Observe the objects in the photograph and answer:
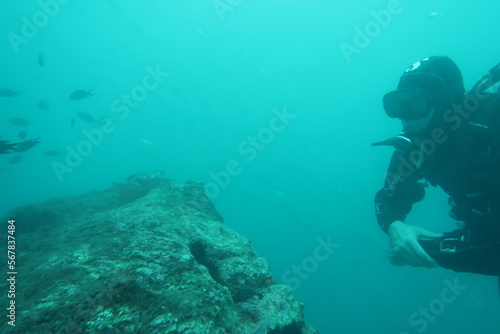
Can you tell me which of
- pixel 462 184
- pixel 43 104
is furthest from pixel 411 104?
pixel 43 104

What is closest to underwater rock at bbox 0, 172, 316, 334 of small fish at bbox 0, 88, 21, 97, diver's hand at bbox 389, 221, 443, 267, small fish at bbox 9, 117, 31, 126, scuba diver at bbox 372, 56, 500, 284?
diver's hand at bbox 389, 221, 443, 267

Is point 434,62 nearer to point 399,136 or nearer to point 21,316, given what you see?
point 399,136

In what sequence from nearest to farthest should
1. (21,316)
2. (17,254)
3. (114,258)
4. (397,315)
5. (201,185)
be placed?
(21,316) < (114,258) < (17,254) < (201,185) < (397,315)

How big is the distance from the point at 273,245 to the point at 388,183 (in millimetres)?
58052

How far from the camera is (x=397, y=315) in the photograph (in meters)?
43.8

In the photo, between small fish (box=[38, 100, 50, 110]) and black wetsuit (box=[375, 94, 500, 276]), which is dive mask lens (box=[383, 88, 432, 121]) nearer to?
black wetsuit (box=[375, 94, 500, 276])

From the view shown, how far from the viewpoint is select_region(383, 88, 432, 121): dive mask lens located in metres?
3.35

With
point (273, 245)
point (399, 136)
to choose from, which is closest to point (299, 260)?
point (273, 245)

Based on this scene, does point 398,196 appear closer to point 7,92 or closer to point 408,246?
point 408,246

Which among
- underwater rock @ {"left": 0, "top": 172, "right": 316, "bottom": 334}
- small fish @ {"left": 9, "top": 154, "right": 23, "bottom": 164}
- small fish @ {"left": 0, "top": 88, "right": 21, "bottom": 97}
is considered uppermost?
underwater rock @ {"left": 0, "top": 172, "right": 316, "bottom": 334}

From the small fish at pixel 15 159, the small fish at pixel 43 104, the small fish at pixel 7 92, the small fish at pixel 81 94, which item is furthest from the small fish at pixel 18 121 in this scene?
the small fish at pixel 81 94

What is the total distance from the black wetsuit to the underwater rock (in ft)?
5.28

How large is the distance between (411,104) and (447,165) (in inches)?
32.8

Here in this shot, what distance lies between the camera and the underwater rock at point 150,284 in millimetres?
1880
